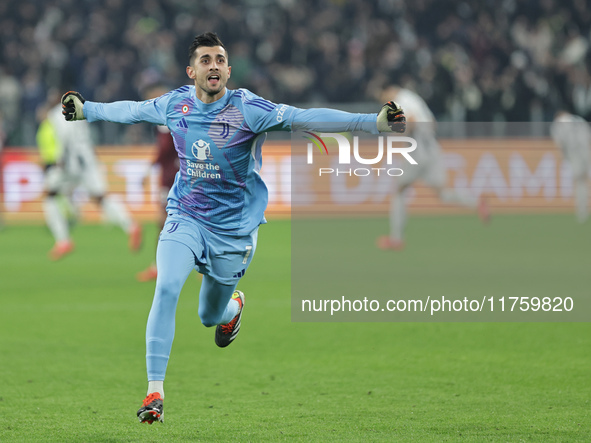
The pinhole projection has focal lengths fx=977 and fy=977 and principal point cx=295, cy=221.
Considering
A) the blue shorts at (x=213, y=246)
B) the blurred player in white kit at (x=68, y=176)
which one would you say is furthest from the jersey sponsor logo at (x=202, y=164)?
the blurred player in white kit at (x=68, y=176)

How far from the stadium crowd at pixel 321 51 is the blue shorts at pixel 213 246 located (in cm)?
1527

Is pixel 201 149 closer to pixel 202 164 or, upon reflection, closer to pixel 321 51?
pixel 202 164

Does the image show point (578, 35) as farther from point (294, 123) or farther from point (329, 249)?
point (294, 123)

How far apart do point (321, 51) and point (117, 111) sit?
17.5 metres

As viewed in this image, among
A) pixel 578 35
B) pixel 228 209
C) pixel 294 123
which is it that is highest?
pixel 578 35

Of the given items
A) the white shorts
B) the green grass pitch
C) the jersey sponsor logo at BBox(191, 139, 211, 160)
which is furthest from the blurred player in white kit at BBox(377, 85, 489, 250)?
the jersey sponsor logo at BBox(191, 139, 211, 160)

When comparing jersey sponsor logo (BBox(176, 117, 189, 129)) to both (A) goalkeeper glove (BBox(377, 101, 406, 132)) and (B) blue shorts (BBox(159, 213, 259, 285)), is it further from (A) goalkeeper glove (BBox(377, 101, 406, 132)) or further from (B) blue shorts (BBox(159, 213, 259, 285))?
(A) goalkeeper glove (BBox(377, 101, 406, 132))

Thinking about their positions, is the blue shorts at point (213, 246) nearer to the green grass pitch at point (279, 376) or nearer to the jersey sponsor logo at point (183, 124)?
the jersey sponsor logo at point (183, 124)

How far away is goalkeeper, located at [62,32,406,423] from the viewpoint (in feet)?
18.1

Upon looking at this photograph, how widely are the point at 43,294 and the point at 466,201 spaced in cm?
721

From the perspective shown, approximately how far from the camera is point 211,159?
589cm

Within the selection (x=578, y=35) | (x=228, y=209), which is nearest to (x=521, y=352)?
(x=228, y=209)

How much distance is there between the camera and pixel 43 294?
11.3m

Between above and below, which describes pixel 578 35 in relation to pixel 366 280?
above
